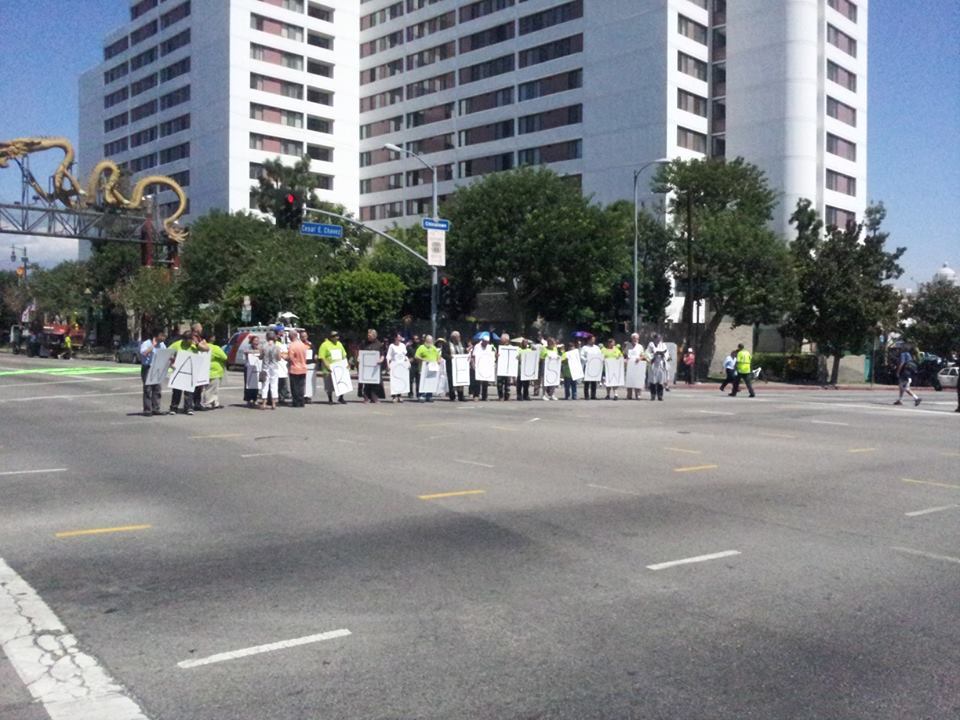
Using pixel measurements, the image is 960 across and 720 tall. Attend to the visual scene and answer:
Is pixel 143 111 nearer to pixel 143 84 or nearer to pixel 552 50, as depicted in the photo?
pixel 143 84

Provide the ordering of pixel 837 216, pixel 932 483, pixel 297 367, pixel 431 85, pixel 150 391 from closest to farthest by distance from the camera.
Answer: pixel 932 483
pixel 150 391
pixel 297 367
pixel 837 216
pixel 431 85

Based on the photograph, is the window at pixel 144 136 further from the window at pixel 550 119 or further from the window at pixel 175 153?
the window at pixel 550 119

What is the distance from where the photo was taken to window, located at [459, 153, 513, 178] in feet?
226

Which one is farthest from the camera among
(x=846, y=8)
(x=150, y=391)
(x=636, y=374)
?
(x=846, y=8)

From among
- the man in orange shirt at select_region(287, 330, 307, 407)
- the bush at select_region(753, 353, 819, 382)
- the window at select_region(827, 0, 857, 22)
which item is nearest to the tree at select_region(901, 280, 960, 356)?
the bush at select_region(753, 353, 819, 382)

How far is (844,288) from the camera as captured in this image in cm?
4856

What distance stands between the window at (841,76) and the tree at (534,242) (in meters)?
26.8

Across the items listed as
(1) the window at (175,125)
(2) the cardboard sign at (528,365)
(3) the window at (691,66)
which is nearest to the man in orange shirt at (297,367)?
(2) the cardboard sign at (528,365)

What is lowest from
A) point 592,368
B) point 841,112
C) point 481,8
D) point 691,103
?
point 592,368

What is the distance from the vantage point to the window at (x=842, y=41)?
62.8 meters

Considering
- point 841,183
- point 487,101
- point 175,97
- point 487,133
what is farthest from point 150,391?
point 175,97

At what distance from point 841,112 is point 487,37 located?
84.1 ft

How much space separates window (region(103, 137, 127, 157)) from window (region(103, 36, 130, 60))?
843 centimetres

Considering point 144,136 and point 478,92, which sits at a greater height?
point 144,136
